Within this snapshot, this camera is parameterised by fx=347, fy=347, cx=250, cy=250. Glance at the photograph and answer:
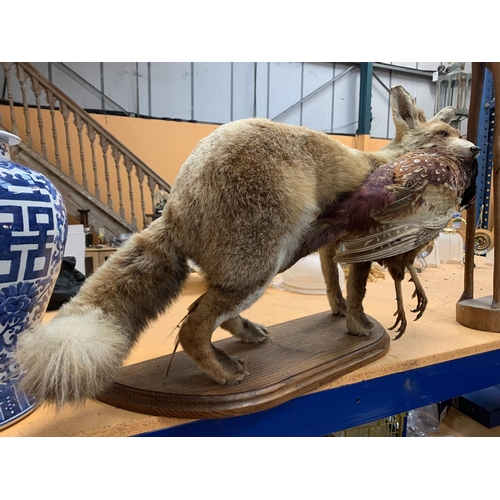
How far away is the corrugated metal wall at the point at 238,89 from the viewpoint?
3008mm

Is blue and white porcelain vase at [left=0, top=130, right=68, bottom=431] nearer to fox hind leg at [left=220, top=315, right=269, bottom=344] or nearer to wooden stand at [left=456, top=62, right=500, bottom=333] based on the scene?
fox hind leg at [left=220, top=315, right=269, bottom=344]

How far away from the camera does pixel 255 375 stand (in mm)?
703

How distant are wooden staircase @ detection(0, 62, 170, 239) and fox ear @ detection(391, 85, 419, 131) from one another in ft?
6.57

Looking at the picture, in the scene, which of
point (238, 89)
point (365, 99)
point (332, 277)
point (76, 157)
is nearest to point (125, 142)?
point (76, 157)

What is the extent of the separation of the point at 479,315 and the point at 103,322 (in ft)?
3.40

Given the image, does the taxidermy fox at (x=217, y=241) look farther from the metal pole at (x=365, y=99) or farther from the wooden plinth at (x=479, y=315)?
the metal pole at (x=365, y=99)

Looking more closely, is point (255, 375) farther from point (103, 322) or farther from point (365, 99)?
point (365, 99)

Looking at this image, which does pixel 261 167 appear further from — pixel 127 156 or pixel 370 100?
pixel 370 100

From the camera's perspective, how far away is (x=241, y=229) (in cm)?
61

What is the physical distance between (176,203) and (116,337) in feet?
0.84

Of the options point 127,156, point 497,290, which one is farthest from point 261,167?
point 127,156

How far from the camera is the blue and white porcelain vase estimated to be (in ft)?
1.71

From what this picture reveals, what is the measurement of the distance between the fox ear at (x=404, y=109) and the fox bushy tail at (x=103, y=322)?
0.61 m

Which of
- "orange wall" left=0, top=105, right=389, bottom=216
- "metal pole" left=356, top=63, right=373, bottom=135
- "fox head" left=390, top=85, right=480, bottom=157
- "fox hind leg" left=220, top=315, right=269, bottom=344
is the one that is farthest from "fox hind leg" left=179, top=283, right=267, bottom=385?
"metal pole" left=356, top=63, right=373, bottom=135
